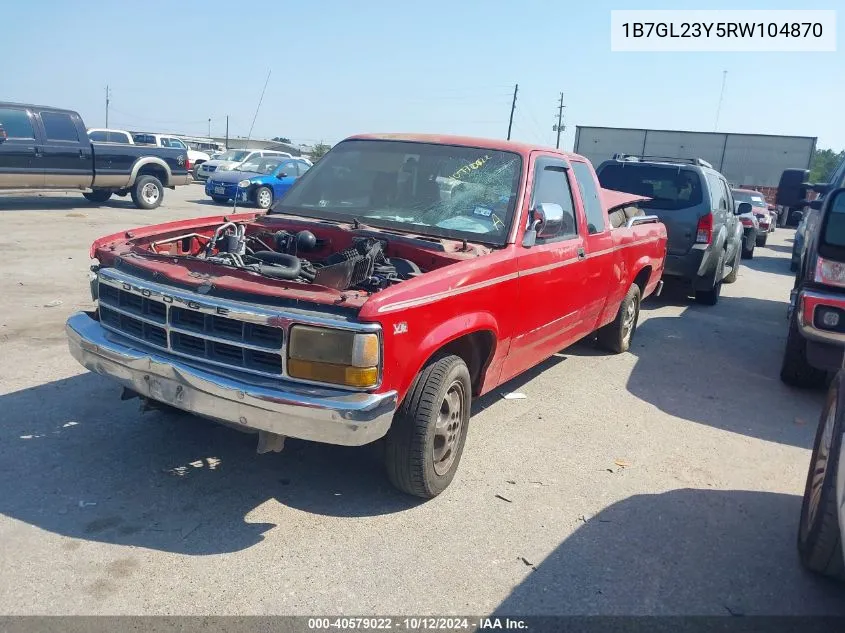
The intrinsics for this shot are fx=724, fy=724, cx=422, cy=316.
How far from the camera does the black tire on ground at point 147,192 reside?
55.4 feet

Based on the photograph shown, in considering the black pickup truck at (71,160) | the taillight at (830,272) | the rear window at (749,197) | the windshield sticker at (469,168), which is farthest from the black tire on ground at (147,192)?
the rear window at (749,197)

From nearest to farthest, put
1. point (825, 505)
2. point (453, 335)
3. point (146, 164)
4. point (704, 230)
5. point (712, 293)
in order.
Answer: point (825, 505) < point (453, 335) < point (704, 230) < point (712, 293) < point (146, 164)

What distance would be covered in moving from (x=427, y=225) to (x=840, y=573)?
287 cm

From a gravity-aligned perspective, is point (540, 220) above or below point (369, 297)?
above

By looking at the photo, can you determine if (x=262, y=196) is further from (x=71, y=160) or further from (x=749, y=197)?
(x=749, y=197)

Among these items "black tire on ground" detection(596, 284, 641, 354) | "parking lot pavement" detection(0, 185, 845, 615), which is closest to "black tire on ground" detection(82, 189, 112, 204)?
"parking lot pavement" detection(0, 185, 845, 615)

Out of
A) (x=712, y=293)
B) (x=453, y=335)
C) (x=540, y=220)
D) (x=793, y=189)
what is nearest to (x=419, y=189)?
(x=540, y=220)

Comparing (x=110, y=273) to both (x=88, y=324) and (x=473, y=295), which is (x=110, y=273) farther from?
(x=473, y=295)

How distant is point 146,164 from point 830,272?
15.0 metres

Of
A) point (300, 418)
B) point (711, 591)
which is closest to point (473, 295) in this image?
point (300, 418)

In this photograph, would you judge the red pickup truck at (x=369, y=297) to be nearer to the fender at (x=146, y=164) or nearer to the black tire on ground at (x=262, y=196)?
the fender at (x=146, y=164)

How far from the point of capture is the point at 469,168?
4867mm

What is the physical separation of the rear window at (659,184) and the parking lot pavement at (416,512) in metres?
4.29

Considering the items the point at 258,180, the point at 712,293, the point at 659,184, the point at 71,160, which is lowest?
the point at 712,293
